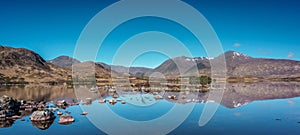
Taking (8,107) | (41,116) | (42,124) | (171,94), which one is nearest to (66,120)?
(42,124)

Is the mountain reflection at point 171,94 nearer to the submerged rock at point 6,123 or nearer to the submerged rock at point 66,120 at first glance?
the submerged rock at point 66,120

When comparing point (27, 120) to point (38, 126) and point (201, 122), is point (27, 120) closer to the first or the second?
point (38, 126)

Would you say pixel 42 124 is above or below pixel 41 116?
below

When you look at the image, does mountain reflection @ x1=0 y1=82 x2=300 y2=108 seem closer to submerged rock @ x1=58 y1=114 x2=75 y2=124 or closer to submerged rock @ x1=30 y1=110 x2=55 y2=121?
submerged rock @ x1=30 y1=110 x2=55 y2=121

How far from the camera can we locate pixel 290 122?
122 ft

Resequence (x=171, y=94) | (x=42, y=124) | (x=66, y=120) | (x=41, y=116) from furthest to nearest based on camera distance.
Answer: (x=171, y=94) < (x=41, y=116) < (x=66, y=120) < (x=42, y=124)


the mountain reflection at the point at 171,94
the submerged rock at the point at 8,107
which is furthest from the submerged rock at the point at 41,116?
the mountain reflection at the point at 171,94

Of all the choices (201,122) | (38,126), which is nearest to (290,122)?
(201,122)

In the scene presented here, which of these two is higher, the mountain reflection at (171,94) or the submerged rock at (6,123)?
the mountain reflection at (171,94)

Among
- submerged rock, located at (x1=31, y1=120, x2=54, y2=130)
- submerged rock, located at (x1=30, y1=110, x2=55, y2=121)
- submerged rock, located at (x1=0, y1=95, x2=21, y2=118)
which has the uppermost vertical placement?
submerged rock, located at (x1=0, y1=95, x2=21, y2=118)

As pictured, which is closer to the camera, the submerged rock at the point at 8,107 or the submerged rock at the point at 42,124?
the submerged rock at the point at 42,124

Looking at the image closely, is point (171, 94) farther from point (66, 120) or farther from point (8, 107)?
point (66, 120)

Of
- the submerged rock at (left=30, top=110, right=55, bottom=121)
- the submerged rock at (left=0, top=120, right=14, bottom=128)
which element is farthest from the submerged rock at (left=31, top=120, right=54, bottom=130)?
the submerged rock at (left=0, top=120, right=14, bottom=128)

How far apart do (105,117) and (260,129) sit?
24.1 meters
